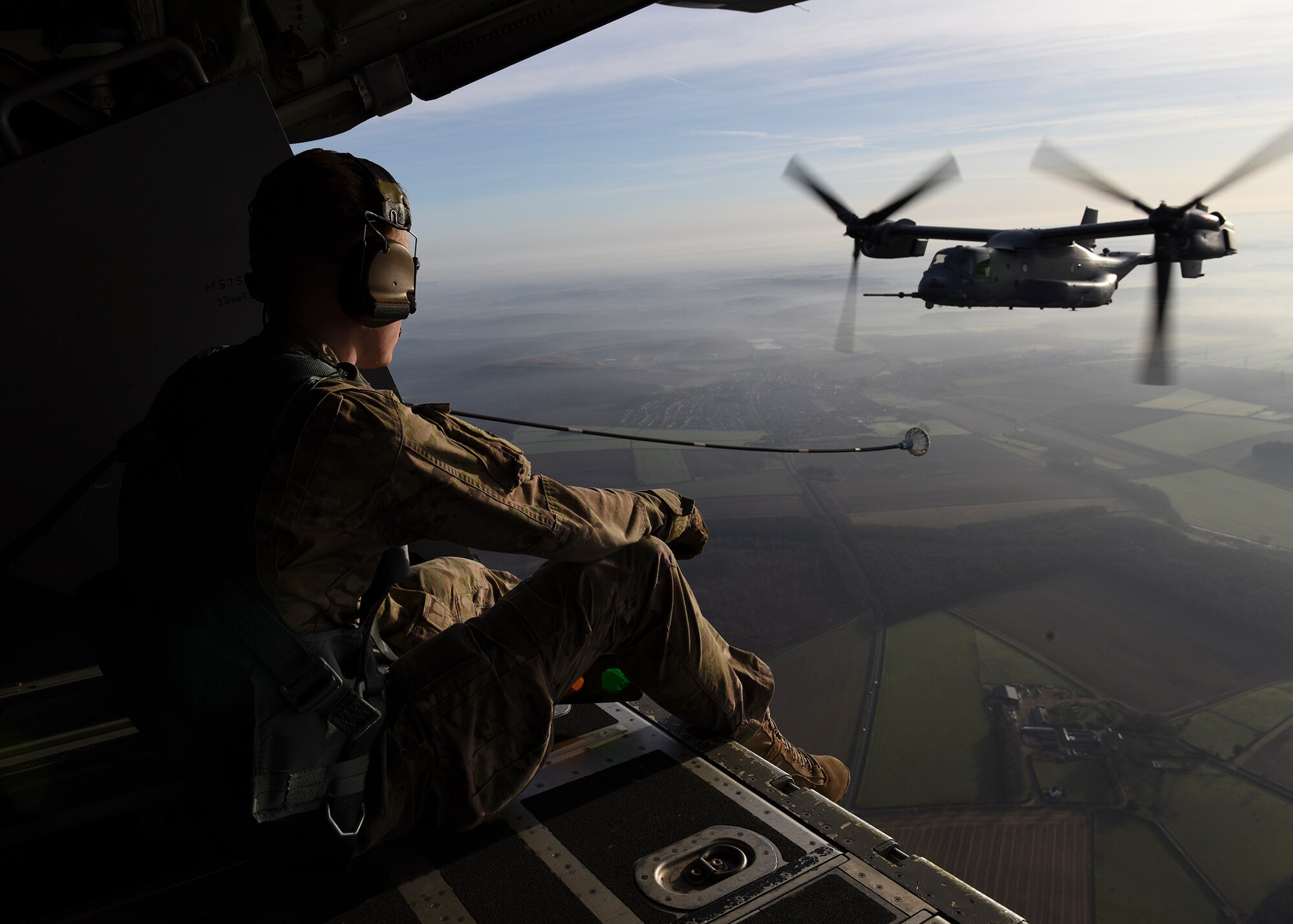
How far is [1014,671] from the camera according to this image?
27953mm

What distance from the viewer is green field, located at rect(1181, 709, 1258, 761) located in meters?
27.0

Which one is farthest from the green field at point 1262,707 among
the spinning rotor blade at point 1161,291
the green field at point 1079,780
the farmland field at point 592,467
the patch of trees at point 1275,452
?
the patch of trees at point 1275,452

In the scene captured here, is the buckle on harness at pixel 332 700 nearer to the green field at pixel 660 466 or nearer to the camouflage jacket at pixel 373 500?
the camouflage jacket at pixel 373 500

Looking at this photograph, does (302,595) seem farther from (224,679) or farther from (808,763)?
(808,763)

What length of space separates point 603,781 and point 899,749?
925 inches

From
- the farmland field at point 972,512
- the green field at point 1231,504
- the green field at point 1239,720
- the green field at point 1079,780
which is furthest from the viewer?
the green field at point 1231,504

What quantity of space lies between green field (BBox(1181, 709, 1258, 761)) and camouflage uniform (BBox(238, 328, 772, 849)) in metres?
32.1

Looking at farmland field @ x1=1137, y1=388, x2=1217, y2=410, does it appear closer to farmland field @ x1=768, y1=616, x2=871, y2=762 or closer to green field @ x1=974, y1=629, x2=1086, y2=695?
green field @ x1=974, y1=629, x2=1086, y2=695

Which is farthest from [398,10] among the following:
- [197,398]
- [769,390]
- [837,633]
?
[769,390]

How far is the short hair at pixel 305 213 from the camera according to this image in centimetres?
162

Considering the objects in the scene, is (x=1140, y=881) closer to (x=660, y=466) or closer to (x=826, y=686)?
(x=826, y=686)

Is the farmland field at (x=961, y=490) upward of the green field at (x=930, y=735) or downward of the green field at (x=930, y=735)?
downward

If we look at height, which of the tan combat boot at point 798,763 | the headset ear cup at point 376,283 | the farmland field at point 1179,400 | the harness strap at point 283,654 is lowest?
the farmland field at point 1179,400

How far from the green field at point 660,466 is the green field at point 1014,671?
16192 mm
